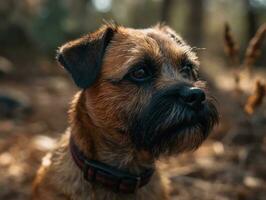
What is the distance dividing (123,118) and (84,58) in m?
0.63

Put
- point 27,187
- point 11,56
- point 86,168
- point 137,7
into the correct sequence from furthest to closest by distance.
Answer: point 137,7 < point 11,56 < point 27,187 < point 86,168

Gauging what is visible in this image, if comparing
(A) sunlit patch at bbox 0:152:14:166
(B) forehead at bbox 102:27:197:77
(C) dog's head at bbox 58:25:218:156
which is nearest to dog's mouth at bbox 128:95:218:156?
(C) dog's head at bbox 58:25:218:156

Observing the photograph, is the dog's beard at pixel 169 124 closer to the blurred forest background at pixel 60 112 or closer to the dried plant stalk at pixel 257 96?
the blurred forest background at pixel 60 112

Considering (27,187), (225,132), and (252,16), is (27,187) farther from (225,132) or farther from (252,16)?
(252,16)

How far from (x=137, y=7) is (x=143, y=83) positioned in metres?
38.7

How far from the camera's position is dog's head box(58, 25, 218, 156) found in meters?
4.28

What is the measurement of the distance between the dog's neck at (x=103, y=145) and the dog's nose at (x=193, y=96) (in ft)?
2.20

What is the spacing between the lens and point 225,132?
8477 millimetres

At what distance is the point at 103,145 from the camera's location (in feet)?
15.3

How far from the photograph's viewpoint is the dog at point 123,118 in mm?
4324

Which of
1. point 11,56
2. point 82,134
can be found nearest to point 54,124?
point 82,134

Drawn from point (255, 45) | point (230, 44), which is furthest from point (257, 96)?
point (230, 44)

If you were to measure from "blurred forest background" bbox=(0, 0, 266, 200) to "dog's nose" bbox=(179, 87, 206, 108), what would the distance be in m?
1.13

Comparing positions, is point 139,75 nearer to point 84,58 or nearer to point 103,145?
point 84,58
